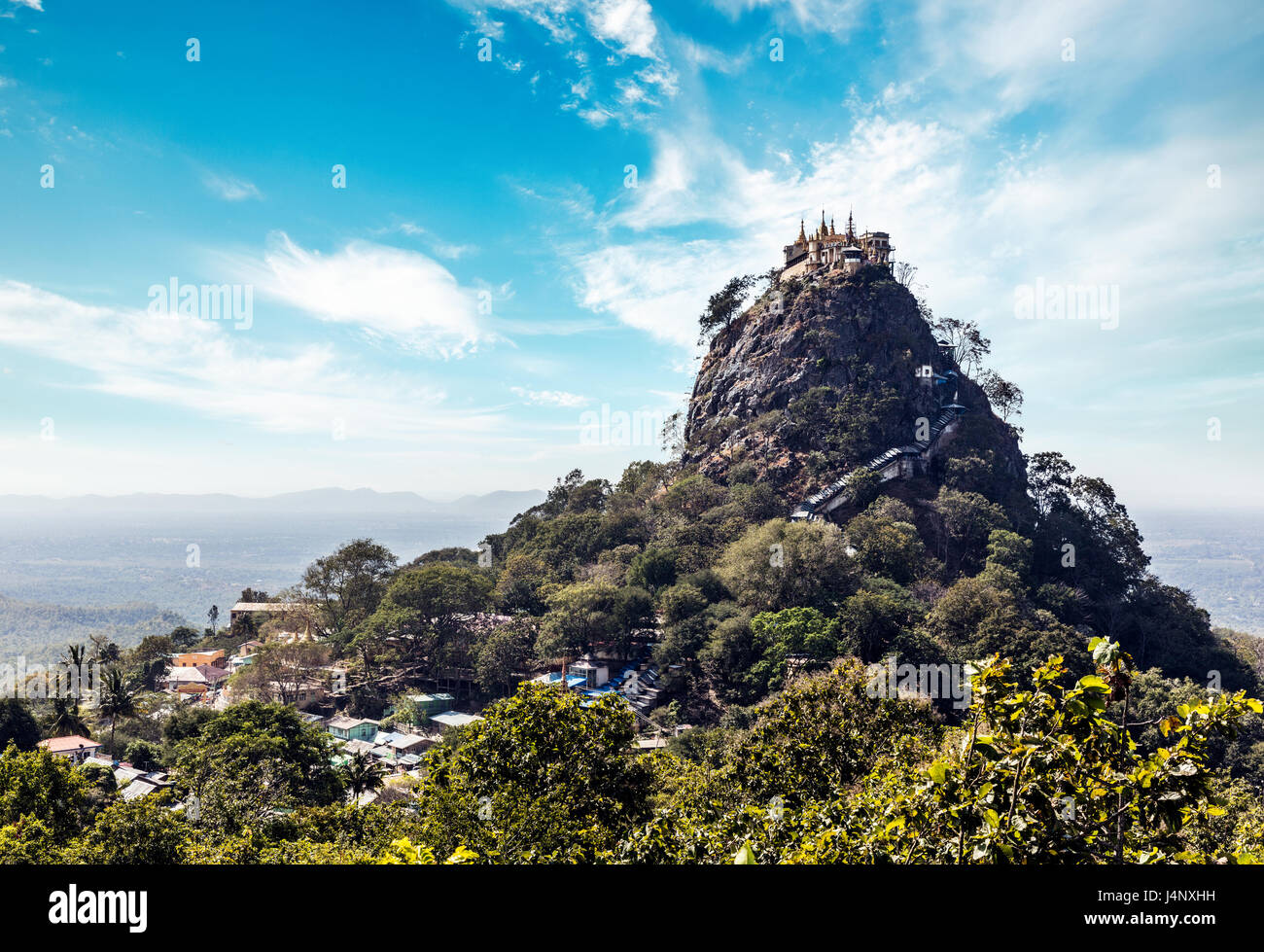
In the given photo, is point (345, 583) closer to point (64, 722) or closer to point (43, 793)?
point (64, 722)

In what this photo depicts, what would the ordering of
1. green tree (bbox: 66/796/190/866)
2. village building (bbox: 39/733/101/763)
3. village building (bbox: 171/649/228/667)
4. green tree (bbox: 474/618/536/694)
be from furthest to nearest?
village building (bbox: 171/649/228/667), green tree (bbox: 474/618/536/694), village building (bbox: 39/733/101/763), green tree (bbox: 66/796/190/866)

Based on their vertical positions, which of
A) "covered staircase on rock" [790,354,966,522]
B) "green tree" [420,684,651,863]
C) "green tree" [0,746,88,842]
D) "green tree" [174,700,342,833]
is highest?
"covered staircase on rock" [790,354,966,522]

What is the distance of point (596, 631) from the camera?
37.0 m

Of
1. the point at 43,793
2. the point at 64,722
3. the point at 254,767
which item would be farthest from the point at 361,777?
the point at 64,722

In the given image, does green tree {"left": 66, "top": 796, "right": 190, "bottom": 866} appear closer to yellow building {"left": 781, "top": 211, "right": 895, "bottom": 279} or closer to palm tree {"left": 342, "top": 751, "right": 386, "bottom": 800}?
Answer: palm tree {"left": 342, "top": 751, "right": 386, "bottom": 800}

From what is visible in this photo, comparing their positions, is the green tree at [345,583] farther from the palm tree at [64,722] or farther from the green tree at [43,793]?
the green tree at [43,793]

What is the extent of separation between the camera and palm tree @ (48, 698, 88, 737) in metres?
31.8

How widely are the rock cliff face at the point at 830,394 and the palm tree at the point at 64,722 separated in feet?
137

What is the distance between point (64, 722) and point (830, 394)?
169ft

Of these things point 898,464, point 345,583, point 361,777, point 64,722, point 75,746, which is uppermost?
point 898,464

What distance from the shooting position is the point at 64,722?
3200 centimetres

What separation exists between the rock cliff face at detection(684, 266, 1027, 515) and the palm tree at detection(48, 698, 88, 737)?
137 feet

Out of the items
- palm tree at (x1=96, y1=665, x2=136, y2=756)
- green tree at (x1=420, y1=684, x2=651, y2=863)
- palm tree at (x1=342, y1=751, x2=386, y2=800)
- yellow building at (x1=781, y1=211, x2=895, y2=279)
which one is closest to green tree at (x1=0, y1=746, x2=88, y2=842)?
palm tree at (x1=342, y1=751, x2=386, y2=800)
